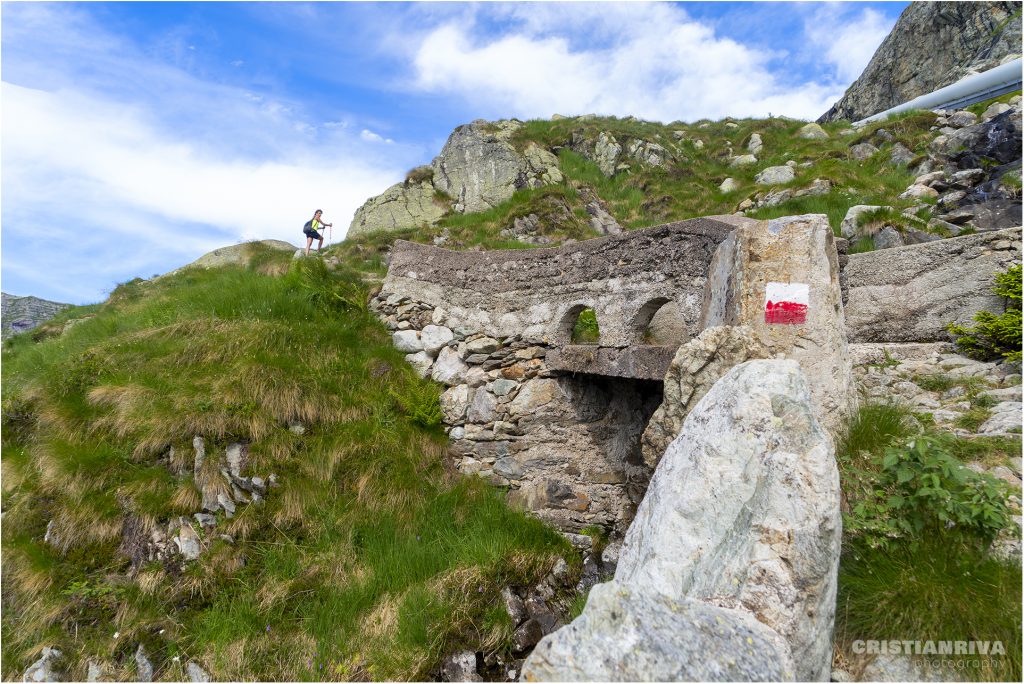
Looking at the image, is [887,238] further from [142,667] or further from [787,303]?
[142,667]

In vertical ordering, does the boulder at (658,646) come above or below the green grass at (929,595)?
below

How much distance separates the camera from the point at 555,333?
7.34 meters

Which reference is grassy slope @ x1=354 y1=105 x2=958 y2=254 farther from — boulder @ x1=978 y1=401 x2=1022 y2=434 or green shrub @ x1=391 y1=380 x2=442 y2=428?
boulder @ x1=978 y1=401 x2=1022 y2=434

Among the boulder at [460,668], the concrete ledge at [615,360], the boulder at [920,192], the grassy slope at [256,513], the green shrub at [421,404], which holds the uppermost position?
the boulder at [920,192]

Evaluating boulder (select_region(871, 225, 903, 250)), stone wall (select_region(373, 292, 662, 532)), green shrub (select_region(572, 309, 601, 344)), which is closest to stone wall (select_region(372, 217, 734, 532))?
stone wall (select_region(373, 292, 662, 532))

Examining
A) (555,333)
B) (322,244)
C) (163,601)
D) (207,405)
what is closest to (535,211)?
(322,244)

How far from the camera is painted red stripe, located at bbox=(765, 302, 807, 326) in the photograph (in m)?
3.90

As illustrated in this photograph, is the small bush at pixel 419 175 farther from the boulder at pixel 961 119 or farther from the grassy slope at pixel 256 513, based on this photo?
the boulder at pixel 961 119

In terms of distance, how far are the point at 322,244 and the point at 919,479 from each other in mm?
16756

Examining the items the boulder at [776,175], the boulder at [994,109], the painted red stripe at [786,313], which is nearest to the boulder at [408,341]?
the painted red stripe at [786,313]

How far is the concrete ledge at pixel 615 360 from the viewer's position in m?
5.71

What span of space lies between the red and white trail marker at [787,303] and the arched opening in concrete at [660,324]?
2.06 meters

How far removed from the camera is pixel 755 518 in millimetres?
2518

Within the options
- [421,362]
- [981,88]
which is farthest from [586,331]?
[981,88]
